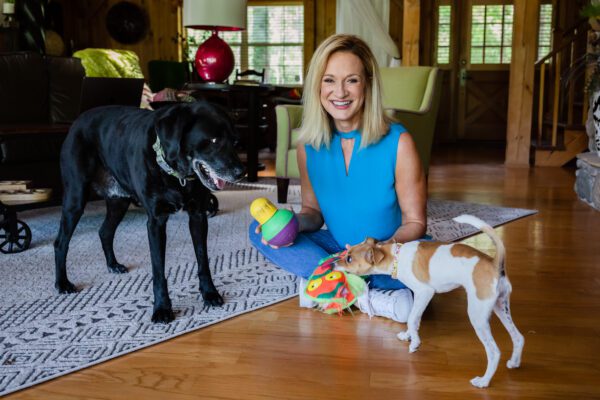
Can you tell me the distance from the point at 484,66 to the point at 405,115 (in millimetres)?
5819

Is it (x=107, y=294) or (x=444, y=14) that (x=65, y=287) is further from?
(x=444, y=14)

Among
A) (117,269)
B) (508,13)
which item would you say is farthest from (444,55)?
(117,269)

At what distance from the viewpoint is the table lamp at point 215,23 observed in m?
4.29

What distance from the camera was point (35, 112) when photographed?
4.35 metres

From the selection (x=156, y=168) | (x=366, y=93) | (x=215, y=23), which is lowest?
(x=156, y=168)

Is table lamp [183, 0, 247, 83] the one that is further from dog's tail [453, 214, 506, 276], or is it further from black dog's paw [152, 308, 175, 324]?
dog's tail [453, 214, 506, 276]

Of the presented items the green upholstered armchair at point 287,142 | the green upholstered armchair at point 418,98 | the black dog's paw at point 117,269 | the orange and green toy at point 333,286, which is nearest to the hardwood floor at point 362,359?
the orange and green toy at point 333,286

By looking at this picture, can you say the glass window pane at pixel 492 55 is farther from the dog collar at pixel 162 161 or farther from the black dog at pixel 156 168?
the dog collar at pixel 162 161

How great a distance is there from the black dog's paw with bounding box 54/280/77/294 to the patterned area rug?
0.03 m

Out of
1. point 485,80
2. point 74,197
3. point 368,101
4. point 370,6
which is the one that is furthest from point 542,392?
point 485,80

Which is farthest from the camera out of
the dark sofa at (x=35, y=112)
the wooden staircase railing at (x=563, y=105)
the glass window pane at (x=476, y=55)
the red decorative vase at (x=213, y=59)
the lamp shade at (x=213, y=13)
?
the glass window pane at (x=476, y=55)

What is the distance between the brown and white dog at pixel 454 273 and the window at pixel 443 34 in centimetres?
787

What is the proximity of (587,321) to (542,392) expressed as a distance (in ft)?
1.90

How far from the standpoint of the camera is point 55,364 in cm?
160
